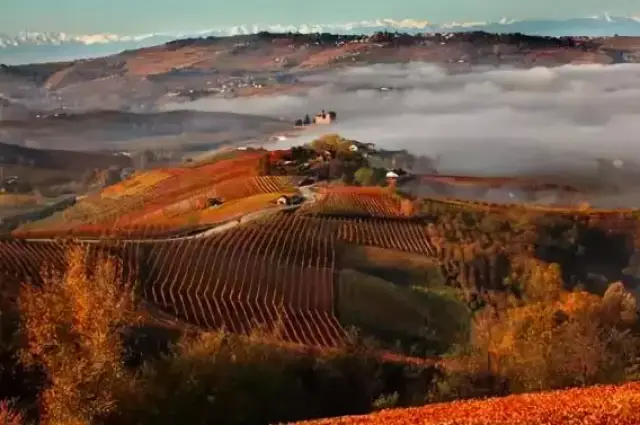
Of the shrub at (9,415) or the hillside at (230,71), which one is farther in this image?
the hillside at (230,71)

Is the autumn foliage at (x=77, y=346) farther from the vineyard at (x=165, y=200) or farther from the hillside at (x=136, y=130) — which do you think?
the hillside at (x=136, y=130)

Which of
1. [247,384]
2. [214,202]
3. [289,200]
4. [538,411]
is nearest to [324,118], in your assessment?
[214,202]

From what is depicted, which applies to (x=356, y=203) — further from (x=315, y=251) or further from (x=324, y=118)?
(x=324, y=118)

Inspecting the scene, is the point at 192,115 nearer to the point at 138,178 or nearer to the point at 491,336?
the point at 138,178

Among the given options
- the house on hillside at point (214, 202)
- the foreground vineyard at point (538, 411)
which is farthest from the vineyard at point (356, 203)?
the foreground vineyard at point (538, 411)

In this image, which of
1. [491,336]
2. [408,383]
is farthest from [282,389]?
[491,336]

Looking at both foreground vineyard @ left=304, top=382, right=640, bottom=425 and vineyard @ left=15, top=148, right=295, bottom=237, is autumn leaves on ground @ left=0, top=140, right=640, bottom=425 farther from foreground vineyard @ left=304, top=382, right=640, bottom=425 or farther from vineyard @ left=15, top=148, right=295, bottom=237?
vineyard @ left=15, top=148, right=295, bottom=237

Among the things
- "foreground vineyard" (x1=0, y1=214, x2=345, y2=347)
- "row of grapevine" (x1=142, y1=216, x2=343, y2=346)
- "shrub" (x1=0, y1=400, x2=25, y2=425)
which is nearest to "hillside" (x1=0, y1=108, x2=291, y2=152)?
"row of grapevine" (x1=142, y1=216, x2=343, y2=346)
